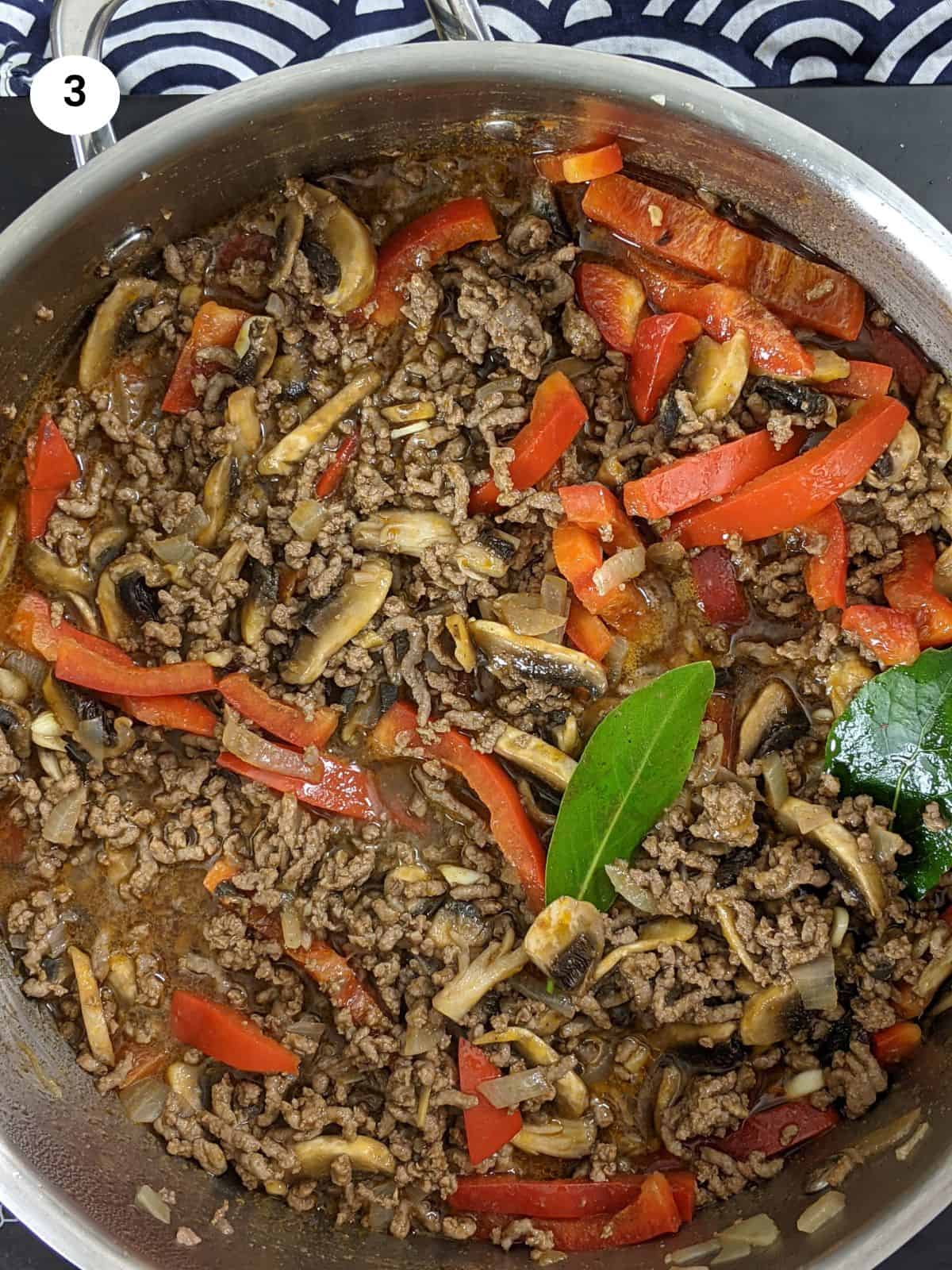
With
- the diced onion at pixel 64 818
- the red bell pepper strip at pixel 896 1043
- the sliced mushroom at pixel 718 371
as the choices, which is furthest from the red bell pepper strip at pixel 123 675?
the red bell pepper strip at pixel 896 1043

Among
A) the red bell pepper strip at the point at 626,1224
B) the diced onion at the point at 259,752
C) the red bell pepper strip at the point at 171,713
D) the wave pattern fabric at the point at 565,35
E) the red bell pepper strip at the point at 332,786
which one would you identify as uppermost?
the wave pattern fabric at the point at 565,35

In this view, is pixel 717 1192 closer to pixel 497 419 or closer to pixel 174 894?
pixel 174 894

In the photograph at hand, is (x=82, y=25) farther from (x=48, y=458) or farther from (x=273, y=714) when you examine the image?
(x=273, y=714)

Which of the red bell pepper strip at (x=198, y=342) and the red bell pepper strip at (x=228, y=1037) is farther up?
the red bell pepper strip at (x=198, y=342)

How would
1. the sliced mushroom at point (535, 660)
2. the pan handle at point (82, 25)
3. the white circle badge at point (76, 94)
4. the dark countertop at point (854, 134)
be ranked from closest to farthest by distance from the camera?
the pan handle at point (82, 25), the white circle badge at point (76, 94), the sliced mushroom at point (535, 660), the dark countertop at point (854, 134)

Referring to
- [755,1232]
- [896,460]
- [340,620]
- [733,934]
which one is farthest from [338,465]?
[755,1232]

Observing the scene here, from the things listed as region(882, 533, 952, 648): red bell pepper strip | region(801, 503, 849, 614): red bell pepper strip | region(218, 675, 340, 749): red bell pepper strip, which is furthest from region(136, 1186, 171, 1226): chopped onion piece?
region(882, 533, 952, 648): red bell pepper strip

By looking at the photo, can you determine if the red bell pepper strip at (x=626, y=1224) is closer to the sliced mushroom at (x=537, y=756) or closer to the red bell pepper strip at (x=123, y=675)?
the sliced mushroom at (x=537, y=756)
